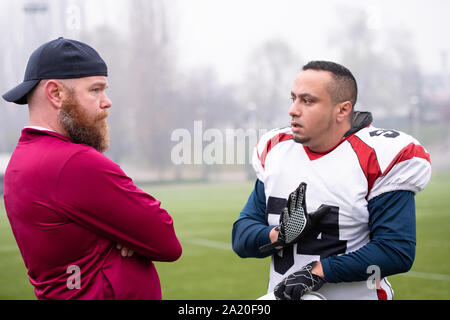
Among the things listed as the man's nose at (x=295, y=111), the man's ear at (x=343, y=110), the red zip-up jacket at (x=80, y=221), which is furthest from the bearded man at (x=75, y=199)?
the man's ear at (x=343, y=110)

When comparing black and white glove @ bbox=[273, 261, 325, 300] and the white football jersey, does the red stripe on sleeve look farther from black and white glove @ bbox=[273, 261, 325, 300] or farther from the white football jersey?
black and white glove @ bbox=[273, 261, 325, 300]

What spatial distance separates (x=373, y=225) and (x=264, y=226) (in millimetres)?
381

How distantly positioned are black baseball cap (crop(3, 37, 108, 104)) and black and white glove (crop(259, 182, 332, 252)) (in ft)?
2.39

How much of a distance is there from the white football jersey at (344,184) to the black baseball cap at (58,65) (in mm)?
747

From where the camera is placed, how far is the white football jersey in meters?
1.77

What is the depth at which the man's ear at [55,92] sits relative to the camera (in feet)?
5.25

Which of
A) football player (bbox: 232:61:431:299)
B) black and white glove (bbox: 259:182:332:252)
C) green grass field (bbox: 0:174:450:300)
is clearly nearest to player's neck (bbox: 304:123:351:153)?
football player (bbox: 232:61:431:299)

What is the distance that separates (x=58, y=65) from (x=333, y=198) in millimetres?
969

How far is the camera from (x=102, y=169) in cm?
152

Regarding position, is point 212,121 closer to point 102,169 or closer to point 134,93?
point 134,93

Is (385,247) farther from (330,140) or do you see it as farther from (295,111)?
(295,111)

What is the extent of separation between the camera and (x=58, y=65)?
5.24 feet

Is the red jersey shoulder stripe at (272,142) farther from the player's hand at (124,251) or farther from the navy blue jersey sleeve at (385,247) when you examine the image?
the player's hand at (124,251)
